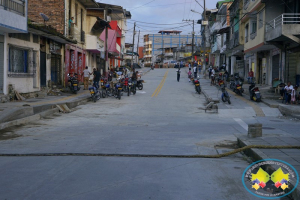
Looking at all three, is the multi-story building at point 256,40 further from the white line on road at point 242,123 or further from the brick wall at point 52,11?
the brick wall at point 52,11

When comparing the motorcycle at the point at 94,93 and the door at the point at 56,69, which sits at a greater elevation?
the door at the point at 56,69

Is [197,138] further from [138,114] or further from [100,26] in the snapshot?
[100,26]

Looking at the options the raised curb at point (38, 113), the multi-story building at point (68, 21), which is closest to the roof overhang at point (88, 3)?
the multi-story building at point (68, 21)

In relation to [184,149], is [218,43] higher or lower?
higher

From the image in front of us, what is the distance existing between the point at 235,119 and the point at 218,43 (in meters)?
45.4

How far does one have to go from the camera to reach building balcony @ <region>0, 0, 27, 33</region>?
16.1m

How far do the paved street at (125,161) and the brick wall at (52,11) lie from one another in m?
13.3

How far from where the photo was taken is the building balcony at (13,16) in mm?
16078

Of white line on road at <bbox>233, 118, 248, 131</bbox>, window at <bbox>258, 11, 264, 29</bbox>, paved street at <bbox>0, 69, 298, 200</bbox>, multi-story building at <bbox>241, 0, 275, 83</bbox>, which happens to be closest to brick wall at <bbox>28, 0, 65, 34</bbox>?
paved street at <bbox>0, 69, 298, 200</bbox>

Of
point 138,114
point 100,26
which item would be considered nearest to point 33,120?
point 138,114

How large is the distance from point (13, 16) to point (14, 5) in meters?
0.86

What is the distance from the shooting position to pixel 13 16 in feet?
55.3

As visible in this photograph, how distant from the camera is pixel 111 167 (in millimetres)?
6836

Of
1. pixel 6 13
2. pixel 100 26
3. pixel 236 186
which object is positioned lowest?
pixel 236 186
